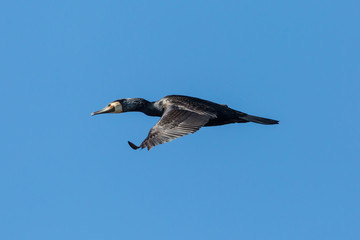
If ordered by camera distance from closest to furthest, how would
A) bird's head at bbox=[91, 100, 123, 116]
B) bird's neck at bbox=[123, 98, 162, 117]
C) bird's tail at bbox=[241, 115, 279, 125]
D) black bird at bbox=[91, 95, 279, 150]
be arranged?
black bird at bbox=[91, 95, 279, 150] → bird's tail at bbox=[241, 115, 279, 125] → bird's neck at bbox=[123, 98, 162, 117] → bird's head at bbox=[91, 100, 123, 116]

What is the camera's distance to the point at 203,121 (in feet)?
63.7

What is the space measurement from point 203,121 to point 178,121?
0.64 meters

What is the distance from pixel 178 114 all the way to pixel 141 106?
6.79 feet

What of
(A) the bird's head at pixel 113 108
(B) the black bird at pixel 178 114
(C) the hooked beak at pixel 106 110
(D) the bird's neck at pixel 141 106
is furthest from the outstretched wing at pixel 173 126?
(C) the hooked beak at pixel 106 110

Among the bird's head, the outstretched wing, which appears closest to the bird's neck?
the bird's head

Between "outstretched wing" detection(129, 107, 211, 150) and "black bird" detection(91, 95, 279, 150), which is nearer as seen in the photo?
"outstretched wing" detection(129, 107, 211, 150)

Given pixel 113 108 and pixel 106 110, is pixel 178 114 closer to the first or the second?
pixel 113 108

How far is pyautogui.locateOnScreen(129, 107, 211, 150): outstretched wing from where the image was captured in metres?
18.3

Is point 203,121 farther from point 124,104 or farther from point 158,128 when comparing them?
point 124,104

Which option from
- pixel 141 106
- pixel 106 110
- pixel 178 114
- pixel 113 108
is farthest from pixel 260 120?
pixel 106 110

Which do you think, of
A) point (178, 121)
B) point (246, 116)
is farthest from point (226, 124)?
point (178, 121)

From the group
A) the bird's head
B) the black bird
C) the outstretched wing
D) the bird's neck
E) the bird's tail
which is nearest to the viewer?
the outstretched wing

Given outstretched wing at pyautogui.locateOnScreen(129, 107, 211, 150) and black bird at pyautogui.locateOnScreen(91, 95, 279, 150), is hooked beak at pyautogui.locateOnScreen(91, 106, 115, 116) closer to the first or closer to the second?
black bird at pyautogui.locateOnScreen(91, 95, 279, 150)

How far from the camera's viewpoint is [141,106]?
847 inches
